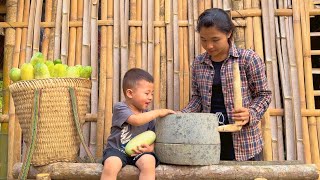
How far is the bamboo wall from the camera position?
3.22 meters

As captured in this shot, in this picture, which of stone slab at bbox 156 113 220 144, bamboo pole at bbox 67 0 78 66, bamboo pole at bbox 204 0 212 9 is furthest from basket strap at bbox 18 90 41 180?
bamboo pole at bbox 204 0 212 9

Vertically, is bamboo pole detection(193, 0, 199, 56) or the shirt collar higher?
bamboo pole detection(193, 0, 199, 56)

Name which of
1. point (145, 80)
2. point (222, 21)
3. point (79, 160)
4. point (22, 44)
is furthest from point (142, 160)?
point (22, 44)

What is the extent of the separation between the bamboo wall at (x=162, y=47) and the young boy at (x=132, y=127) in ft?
2.73

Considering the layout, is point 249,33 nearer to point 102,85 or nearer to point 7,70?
point 102,85

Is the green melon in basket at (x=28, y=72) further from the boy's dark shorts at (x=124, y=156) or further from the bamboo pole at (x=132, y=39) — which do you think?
the bamboo pole at (x=132, y=39)

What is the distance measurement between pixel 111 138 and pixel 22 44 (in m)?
1.65

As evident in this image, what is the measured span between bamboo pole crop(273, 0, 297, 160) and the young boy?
1309mm

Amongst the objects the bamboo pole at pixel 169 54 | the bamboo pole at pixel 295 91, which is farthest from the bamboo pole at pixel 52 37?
the bamboo pole at pixel 295 91

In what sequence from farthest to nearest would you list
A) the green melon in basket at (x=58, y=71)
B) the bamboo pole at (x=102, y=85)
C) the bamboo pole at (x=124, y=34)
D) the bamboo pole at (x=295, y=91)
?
1. the bamboo pole at (x=124, y=34)
2. the bamboo pole at (x=102, y=85)
3. the bamboo pole at (x=295, y=91)
4. the green melon in basket at (x=58, y=71)

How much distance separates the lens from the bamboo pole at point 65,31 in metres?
3.43

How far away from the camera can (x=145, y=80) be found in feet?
8.17

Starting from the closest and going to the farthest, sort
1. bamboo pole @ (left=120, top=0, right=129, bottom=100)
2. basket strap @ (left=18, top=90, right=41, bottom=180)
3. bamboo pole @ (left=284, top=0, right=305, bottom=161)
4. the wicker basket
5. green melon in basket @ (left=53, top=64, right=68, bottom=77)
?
basket strap @ (left=18, top=90, right=41, bottom=180)
the wicker basket
green melon in basket @ (left=53, top=64, right=68, bottom=77)
bamboo pole @ (left=284, top=0, right=305, bottom=161)
bamboo pole @ (left=120, top=0, right=129, bottom=100)

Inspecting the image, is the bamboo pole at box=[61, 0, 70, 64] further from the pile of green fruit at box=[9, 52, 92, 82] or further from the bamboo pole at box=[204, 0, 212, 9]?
the bamboo pole at box=[204, 0, 212, 9]
